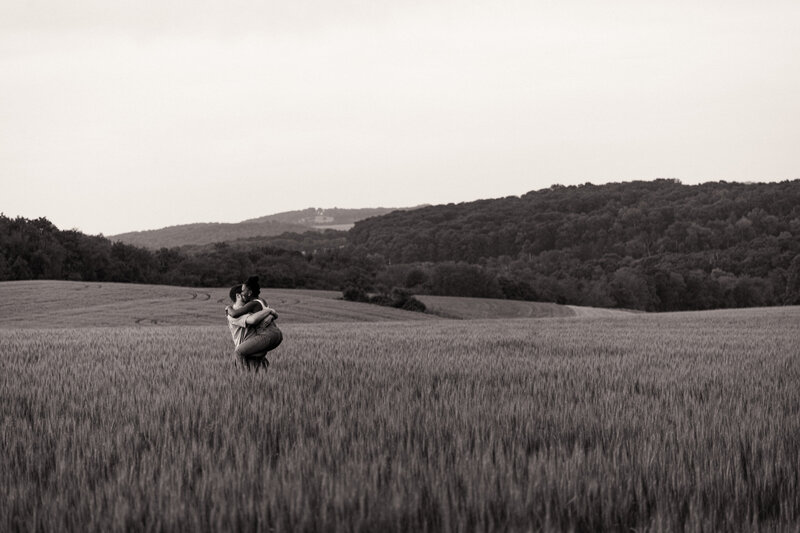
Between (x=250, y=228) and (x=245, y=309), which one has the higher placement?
(x=250, y=228)

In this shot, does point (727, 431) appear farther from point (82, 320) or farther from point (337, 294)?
point (337, 294)

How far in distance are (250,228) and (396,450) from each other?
141116mm

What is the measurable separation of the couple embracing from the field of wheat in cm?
45

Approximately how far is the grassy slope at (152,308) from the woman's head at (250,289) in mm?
31203

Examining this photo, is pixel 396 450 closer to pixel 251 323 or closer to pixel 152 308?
pixel 251 323

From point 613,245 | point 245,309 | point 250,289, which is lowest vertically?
point 245,309

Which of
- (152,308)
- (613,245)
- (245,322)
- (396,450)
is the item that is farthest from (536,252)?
(396,450)

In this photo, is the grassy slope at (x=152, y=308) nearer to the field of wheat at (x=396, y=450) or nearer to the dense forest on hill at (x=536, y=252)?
the dense forest on hill at (x=536, y=252)

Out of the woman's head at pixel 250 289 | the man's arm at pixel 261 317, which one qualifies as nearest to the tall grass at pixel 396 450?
the man's arm at pixel 261 317

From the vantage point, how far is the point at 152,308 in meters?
45.2

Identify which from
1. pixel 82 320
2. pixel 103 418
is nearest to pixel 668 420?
pixel 103 418

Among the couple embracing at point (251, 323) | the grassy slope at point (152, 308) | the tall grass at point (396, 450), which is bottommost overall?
the grassy slope at point (152, 308)

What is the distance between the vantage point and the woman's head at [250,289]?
882 cm

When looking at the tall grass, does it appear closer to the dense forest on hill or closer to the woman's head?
the woman's head
